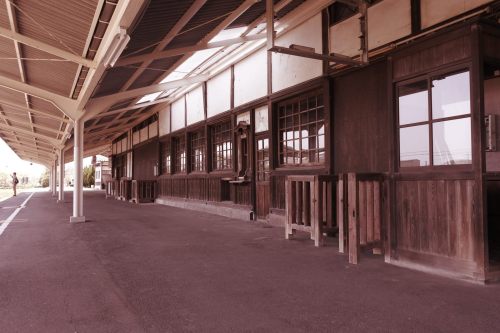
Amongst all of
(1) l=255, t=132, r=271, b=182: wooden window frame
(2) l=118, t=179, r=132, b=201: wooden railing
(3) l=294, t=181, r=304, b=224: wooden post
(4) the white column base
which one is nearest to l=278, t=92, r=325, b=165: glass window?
(1) l=255, t=132, r=271, b=182: wooden window frame

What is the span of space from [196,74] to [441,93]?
28.1ft

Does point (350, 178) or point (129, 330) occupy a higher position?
point (350, 178)

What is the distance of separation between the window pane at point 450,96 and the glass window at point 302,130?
2558mm

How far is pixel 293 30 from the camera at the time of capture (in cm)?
784

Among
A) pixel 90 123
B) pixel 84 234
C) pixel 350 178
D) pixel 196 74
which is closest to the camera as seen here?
pixel 350 178

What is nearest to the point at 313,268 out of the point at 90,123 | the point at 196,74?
the point at 196,74

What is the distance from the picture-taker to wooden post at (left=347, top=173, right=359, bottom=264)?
15.7 ft

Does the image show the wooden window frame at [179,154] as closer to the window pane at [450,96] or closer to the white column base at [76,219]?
the white column base at [76,219]

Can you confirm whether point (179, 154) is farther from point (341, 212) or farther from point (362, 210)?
point (362, 210)

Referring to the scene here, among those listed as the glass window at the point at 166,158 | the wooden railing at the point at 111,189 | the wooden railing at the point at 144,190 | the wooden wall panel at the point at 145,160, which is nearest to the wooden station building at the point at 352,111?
the glass window at the point at 166,158

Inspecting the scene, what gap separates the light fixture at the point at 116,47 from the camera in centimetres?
494

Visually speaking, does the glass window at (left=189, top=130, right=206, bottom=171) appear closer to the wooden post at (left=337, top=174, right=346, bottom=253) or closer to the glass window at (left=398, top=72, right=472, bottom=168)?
the wooden post at (left=337, top=174, right=346, bottom=253)

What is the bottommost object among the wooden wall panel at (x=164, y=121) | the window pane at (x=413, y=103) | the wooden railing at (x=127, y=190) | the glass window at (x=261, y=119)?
the wooden railing at (x=127, y=190)

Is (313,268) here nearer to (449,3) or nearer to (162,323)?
(162,323)
